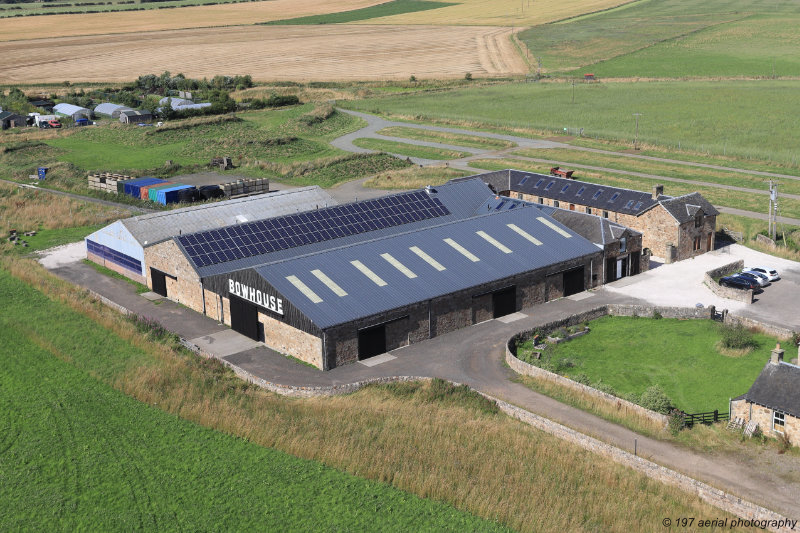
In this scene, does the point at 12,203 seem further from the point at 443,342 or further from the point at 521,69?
the point at 521,69

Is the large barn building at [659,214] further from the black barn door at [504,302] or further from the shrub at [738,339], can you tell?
the black barn door at [504,302]

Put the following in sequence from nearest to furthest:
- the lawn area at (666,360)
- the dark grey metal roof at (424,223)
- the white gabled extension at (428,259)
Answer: the lawn area at (666,360) < the white gabled extension at (428,259) < the dark grey metal roof at (424,223)

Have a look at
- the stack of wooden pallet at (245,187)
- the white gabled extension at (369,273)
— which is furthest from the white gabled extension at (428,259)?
the stack of wooden pallet at (245,187)

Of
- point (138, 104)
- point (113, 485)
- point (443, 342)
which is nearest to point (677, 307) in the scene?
point (443, 342)

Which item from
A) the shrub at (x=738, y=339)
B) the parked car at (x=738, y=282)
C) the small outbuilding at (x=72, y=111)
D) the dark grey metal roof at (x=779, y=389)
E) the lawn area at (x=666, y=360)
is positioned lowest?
the lawn area at (x=666, y=360)

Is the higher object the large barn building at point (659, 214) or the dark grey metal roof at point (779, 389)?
the large barn building at point (659, 214)

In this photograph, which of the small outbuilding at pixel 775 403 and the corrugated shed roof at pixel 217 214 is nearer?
the small outbuilding at pixel 775 403

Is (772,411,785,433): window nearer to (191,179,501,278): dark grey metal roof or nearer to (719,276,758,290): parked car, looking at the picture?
(719,276,758,290): parked car
